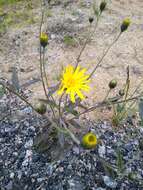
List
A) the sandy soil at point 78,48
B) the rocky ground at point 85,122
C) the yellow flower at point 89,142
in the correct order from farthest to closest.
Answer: the sandy soil at point 78,48 < the rocky ground at point 85,122 < the yellow flower at point 89,142

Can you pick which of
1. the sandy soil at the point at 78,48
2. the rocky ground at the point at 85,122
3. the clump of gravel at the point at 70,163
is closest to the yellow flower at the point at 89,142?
the rocky ground at the point at 85,122

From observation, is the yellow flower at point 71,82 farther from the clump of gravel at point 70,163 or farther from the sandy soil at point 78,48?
the sandy soil at point 78,48

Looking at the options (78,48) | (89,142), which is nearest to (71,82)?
(89,142)

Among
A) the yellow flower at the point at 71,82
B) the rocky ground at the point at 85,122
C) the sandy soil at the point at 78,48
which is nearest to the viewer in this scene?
the yellow flower at the point at 71,82

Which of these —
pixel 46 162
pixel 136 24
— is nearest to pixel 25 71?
pixel 46 162

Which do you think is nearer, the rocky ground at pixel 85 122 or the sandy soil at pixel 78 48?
the rocky ground at pixel 85 122

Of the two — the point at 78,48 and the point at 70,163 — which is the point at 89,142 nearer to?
the point at 70,163
